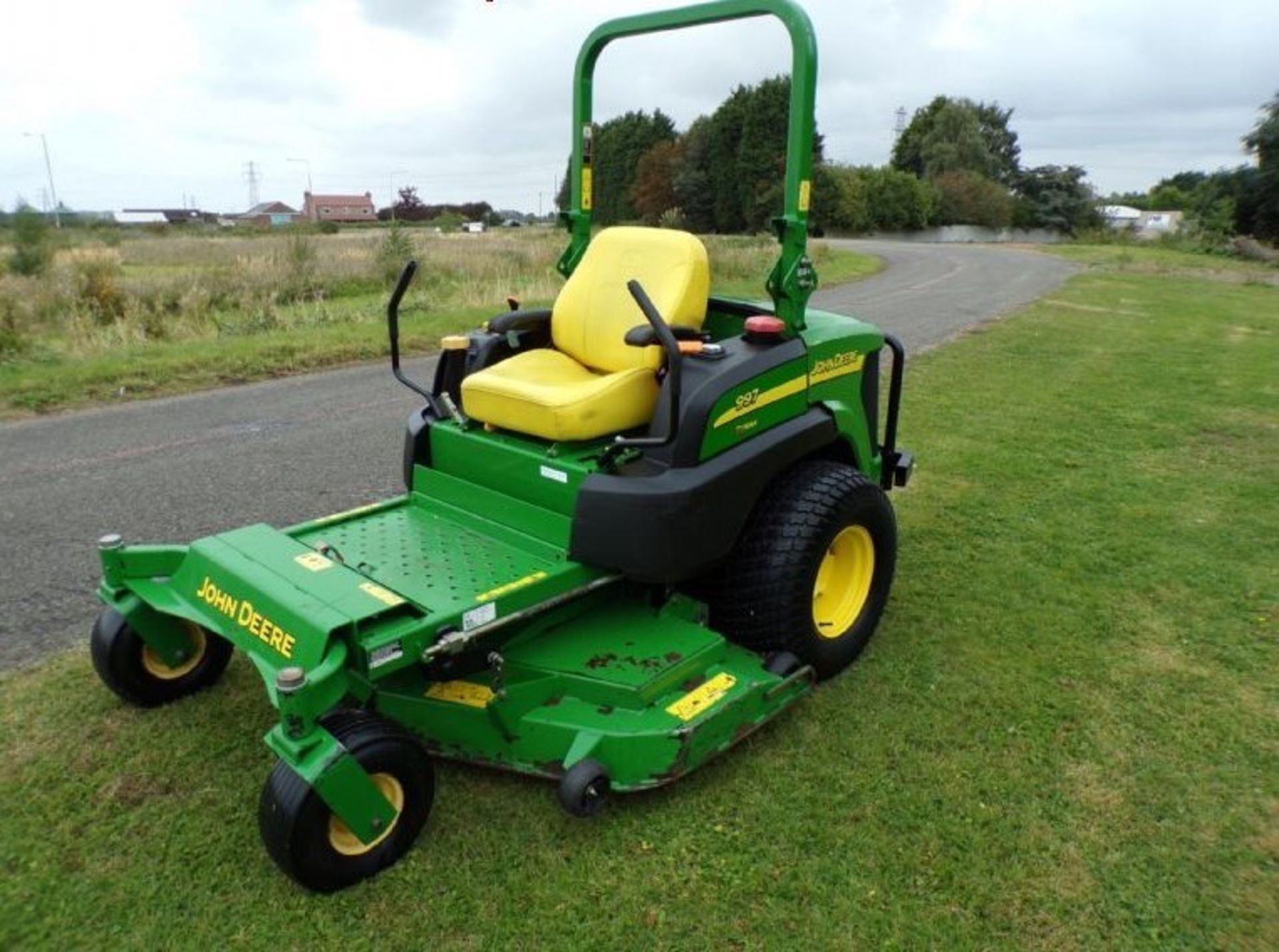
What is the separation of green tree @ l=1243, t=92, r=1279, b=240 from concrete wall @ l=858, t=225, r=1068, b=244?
17.2m

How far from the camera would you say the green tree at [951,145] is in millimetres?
63656

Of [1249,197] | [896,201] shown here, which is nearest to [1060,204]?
[896,201]

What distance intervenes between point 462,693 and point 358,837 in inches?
19.7

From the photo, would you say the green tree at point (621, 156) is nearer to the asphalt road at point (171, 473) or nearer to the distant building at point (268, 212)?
the asphalt road at point (171, 473)

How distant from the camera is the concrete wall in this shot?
5469 cm

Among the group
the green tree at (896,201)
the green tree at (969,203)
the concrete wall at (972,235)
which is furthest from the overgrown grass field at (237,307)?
the green tree at (969,203)

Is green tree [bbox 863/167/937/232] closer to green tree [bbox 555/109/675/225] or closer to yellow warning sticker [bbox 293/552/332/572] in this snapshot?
green tree [bbox 555/109/675/225]

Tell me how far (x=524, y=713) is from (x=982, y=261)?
2727cm

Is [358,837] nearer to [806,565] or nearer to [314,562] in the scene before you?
[314,562]

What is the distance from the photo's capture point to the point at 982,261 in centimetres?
2684

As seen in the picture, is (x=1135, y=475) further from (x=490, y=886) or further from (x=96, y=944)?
(x=96, y=944)

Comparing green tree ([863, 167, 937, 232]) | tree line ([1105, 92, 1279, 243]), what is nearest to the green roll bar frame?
tree line ([1105, 92, 1279, 243])

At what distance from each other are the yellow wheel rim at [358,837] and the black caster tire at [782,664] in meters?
1.23

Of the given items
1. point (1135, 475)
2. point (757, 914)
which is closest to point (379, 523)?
point (757, 914)
